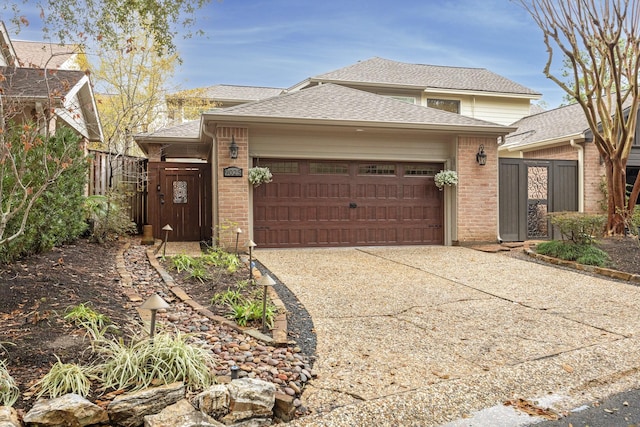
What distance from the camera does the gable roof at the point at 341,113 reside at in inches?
374

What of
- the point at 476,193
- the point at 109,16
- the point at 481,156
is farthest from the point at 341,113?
the point at 109,16

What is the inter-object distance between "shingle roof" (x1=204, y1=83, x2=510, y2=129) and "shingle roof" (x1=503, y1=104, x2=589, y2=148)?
3796 millimetres

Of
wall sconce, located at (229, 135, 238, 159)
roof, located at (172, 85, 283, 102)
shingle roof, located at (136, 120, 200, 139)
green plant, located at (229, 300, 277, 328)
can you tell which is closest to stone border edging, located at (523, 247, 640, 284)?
green plant, located at (229, 300, 277, 328)

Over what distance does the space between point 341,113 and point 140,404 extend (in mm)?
8368

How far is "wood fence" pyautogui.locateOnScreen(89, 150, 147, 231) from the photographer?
10.9 meters

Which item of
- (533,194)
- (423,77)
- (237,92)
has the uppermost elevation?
(237,92)

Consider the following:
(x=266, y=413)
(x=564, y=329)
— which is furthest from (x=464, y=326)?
(x=266, y=413)

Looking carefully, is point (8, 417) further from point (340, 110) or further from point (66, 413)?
point (340, 110)

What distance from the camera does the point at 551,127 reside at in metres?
14.5

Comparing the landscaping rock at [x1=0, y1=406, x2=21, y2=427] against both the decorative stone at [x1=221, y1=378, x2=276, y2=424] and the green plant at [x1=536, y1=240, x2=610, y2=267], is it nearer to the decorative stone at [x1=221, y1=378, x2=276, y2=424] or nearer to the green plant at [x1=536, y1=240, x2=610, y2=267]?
the decorative stone at [x1=221, y1=378, x2=276, y2=424]

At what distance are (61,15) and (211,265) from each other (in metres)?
4.04

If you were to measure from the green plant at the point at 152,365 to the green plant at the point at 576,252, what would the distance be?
24.0ft

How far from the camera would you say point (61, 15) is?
6.50 m

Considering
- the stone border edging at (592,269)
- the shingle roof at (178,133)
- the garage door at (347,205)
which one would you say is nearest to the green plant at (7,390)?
the garage door at (347,205)
